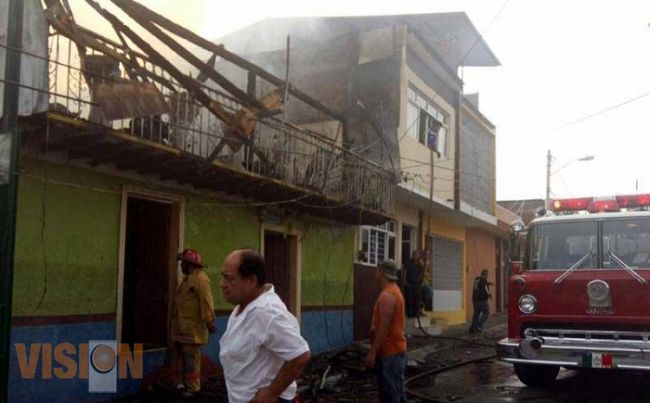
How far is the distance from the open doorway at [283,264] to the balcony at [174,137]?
711 mm

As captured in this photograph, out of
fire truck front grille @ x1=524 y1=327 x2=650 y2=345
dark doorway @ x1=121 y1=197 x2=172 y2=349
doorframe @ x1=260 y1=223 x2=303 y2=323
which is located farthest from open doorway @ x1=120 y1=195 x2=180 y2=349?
fire truck front grille @ x1=524 y1=327 x2=650 y2=345

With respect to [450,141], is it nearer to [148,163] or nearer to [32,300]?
[148,163]

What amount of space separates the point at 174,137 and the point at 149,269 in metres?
2.22

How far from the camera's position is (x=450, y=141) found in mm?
18219

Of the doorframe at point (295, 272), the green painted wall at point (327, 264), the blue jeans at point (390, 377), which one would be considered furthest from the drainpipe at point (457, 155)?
the blue jeans at point (390, 377)

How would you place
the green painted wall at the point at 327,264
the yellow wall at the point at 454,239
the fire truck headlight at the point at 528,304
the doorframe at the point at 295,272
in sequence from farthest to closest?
1. the yellow wall at the point at 454,239
2. the green painted wall at the point at 327,264
3. the doorframe at the point at 295,272
4. the fire truck headlight at the point at 528,304

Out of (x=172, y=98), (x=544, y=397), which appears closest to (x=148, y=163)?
(x=172, y=98)

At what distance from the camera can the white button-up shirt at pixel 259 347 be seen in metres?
3.10

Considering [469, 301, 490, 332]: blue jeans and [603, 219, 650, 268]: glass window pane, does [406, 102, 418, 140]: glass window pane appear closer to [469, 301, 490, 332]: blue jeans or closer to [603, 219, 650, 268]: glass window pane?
[469, 301, 490, 332]: blue jeans

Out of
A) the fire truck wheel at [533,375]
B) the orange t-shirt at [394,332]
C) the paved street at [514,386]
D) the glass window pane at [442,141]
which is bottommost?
the paved street at [514,386]

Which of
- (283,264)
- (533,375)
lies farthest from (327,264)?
(533,375)

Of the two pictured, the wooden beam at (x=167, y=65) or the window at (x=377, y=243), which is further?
the window at (x=377, y=243)

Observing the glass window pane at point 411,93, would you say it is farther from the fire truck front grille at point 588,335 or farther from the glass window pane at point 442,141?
the fire truck front grille at point 588,335

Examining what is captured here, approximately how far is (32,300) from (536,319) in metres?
5.76
